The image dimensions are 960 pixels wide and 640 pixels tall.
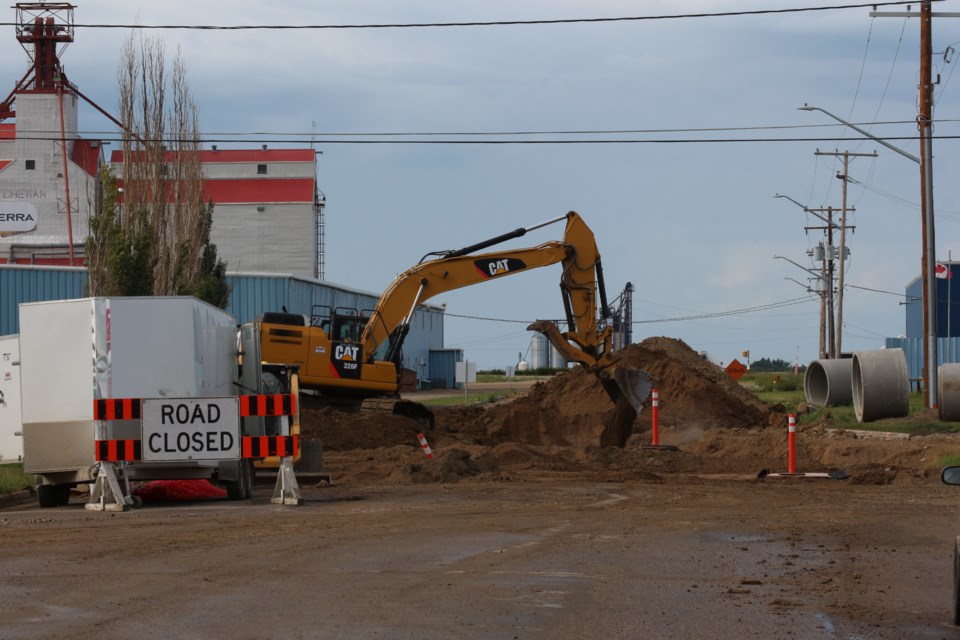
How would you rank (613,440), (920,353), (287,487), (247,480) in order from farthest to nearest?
(920,353) < (613,440) < (247,480) < (287,487)

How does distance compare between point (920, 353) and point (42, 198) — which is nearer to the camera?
point (42, 198)

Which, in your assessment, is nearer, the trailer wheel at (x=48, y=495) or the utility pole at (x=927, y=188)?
the trailer wheel at (x=48, y=495)

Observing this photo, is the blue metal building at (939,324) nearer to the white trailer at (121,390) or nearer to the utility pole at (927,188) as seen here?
the utility pole at (927,188)

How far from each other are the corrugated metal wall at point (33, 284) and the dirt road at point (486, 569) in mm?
44576

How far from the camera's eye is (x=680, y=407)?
120ft

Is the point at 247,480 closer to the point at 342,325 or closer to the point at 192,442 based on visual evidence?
the point at 192,442

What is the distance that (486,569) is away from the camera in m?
10.6

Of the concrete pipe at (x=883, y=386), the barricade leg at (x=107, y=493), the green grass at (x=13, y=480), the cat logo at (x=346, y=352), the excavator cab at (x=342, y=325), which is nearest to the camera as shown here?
the barricade leg at (x=107, y=493)

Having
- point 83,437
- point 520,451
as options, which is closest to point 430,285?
point 520,451

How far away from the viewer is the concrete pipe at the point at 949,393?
31.5 m

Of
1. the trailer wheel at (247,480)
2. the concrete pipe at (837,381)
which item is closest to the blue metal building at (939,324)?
the concrete pipe at (837,381)

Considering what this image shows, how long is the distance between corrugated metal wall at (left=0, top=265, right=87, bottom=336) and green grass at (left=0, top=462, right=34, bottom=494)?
3996 centimetres

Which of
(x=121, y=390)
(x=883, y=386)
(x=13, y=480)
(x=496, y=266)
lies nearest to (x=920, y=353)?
(x=883, y=386)

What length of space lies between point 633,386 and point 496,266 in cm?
455
